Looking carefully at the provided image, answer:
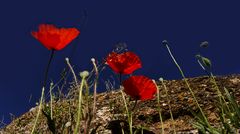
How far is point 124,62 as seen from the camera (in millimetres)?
2695

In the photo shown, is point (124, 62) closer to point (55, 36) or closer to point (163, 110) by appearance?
point (55, 36)

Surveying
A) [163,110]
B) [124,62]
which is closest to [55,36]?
[124,62]

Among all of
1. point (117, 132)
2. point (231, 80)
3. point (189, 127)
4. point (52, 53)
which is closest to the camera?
point (52, 53)

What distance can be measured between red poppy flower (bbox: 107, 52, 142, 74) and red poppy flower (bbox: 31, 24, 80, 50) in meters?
0.43

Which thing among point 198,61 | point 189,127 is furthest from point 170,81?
point 198,61

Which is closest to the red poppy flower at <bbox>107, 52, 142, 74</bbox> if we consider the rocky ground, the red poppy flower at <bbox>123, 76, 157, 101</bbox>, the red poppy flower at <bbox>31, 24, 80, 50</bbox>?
the red poppy flower at <bbox>123, 76, 157, 101</bbox>

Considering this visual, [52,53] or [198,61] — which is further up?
[198,61]

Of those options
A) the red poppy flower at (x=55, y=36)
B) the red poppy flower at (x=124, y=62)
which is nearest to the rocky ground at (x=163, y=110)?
the red poppy flower at (x=124, y=62)

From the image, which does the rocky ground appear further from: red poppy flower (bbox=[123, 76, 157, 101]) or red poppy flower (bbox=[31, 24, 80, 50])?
red poppy flower (bbox=[31, 24, 80, 50])

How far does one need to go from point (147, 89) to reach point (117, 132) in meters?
1.55

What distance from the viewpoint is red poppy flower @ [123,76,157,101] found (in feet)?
8.55

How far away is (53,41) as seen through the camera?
86.5 inches

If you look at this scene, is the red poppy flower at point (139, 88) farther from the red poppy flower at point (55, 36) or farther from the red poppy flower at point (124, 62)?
the red poppy flower at point (55, 36)

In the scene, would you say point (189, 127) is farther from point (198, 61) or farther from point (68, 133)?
point (68, 133)
